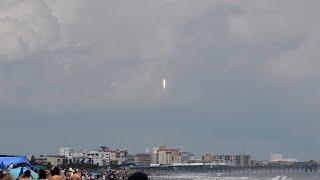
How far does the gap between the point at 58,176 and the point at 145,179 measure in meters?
7.20

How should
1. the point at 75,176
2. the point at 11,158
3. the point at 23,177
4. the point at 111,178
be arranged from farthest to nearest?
the point at 111,178, the point at 11,158, the point at 75,176, the point at 23,177

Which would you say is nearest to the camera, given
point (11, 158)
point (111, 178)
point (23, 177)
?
point (23, 177)

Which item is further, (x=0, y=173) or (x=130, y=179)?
(x=0, y=173)

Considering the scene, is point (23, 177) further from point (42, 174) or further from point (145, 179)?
point (145, 179)

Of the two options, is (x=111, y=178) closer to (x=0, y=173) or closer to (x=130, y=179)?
(x=0, y=173)

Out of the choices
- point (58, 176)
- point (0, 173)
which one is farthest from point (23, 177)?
point (0, 173)

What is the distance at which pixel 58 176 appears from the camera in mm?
14211

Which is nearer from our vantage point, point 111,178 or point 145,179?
point 145,179

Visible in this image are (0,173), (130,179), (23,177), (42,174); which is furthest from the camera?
(42,174)

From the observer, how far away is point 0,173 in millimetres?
10484

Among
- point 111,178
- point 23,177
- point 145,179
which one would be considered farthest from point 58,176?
point 111,178

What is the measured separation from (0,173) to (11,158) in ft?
38.1

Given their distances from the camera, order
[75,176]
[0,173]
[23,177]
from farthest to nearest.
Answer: [75,176] < [23,177] < [0,173]

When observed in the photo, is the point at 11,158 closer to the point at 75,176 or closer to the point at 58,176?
the point at 75,176
